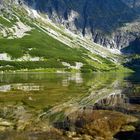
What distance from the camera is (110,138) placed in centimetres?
3256

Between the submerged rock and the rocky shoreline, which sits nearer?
the rocky shoreline

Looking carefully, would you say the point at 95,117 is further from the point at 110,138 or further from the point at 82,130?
the point at 110,138

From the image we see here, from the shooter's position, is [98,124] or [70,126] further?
[70,126]

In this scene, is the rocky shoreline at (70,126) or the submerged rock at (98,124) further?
the submerged rock at (98,124)

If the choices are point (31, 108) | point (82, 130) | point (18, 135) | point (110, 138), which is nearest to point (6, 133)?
point (18, 135)

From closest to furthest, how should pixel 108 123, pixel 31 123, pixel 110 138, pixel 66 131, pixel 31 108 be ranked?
pixel 110 138, pixel 66 131, pixel 108 123, pixel 31 123, pixel 31 108

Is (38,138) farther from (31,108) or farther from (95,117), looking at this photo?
A: (31,108)

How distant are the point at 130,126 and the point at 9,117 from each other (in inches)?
637

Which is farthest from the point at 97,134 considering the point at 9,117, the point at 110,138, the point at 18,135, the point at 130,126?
the point at 9,117

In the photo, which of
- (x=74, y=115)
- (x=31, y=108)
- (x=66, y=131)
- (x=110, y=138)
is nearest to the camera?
(x=110, y=138)

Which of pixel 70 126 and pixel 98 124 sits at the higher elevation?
pixel 98 124

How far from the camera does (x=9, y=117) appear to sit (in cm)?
4634

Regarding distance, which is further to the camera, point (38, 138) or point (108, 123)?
point (108, 123)

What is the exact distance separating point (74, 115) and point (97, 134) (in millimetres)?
11018
